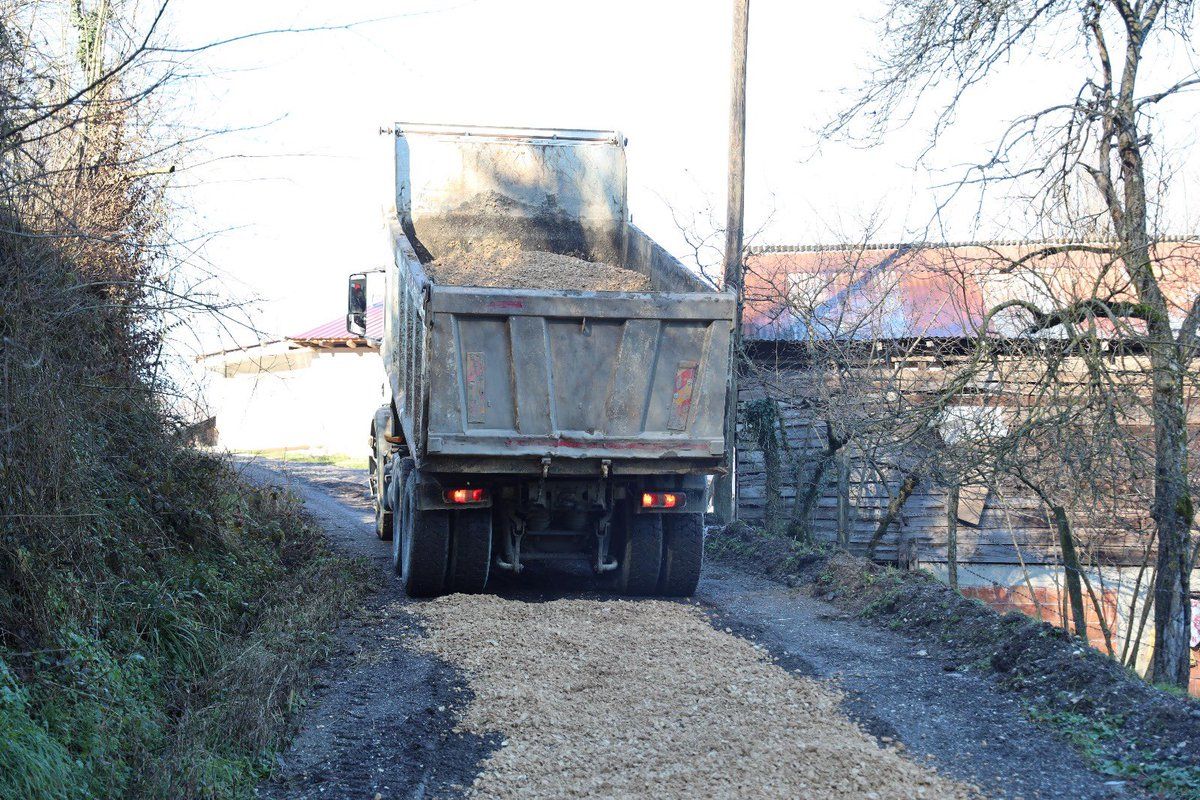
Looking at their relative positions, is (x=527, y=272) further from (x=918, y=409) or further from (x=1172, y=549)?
(x=1172, y=549)

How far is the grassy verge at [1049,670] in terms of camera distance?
485 centimetres

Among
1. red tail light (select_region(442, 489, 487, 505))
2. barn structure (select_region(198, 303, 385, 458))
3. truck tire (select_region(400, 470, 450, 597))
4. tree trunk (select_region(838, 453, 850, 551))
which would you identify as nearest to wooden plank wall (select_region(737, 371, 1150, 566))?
tree trunk (select_region(838, 453, 850, 551))

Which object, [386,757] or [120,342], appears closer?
→ [386,757]

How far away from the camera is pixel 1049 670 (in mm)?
6129

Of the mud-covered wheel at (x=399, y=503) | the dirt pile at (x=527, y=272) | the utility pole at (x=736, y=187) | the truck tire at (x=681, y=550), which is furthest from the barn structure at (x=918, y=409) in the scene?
the mud-covered wheel at (x=399, y=503)

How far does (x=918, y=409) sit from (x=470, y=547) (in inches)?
160

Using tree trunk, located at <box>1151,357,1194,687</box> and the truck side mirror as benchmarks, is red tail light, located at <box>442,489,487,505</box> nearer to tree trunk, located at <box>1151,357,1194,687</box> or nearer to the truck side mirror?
the truck side mirror

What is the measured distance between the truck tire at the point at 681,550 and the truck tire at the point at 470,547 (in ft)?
4.67

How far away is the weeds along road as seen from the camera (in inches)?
181

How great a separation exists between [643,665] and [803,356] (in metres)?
10.8

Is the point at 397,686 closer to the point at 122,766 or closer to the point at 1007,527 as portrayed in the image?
the point at 122,766

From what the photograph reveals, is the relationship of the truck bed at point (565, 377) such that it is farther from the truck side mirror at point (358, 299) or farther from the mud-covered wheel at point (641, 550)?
the truck side mirror at point (358, 299)

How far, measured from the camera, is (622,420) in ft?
25.4

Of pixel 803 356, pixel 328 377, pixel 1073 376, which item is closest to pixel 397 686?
pixel 1073 376
